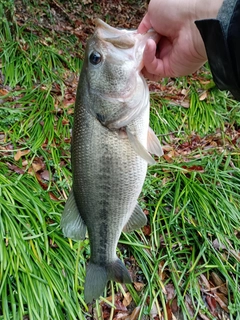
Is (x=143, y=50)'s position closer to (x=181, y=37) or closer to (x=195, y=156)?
(x=181, y=37)

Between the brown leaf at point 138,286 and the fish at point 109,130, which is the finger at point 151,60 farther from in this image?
the brown leaf at point 138,286

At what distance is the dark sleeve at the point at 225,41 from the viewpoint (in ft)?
3.71

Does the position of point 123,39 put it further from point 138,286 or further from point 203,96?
point 203,96

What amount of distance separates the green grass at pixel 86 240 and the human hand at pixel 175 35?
4.08ft

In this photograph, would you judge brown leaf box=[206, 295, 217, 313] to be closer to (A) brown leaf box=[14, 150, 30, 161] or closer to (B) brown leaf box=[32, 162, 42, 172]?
(B) brown leaf box=[32, 162, 42, 172]

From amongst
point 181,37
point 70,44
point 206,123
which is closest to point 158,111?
point 206,123

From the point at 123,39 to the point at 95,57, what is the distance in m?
0.12

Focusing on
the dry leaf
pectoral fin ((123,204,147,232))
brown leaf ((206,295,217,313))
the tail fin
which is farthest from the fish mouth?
the dry leaf

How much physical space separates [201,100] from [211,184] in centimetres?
160

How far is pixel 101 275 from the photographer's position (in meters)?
1.53

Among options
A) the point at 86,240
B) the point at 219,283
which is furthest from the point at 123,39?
the point at 219,283

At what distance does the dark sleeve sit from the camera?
1.13 metres

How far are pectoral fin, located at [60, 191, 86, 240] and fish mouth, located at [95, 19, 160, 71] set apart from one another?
0.57m

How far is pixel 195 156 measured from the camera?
3.40 metres
